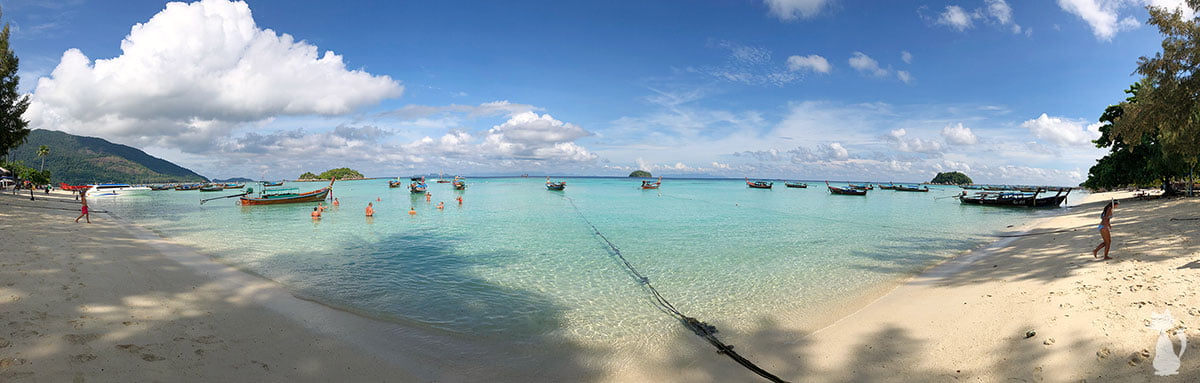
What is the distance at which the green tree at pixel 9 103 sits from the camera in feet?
74.4

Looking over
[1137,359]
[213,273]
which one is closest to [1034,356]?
[1137,359]

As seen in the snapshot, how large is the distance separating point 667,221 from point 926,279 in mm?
16560

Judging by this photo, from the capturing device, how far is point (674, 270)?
1237 centimetres

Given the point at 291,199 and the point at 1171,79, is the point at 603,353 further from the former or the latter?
the point at 291,199

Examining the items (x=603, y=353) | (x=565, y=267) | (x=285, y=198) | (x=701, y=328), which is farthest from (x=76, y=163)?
(x=701, y=328)

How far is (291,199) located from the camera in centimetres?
3794

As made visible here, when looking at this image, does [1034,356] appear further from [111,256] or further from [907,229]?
[907,229]

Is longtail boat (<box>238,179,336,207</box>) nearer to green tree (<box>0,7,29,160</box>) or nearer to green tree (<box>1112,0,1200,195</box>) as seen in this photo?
green tree (<box>0,7,29,160</box>)

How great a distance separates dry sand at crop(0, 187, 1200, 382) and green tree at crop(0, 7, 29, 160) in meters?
26.6

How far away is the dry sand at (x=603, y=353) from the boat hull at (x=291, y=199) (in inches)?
1259

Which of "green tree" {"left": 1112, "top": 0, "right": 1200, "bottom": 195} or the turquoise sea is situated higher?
"green tree" {"left": 1112, "top": 0, "right": 1200, "bottom": 195}

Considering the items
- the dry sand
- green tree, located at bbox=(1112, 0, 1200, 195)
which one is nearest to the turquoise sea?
the dry sand

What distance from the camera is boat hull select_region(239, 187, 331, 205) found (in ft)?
116

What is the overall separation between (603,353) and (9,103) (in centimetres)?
4009
